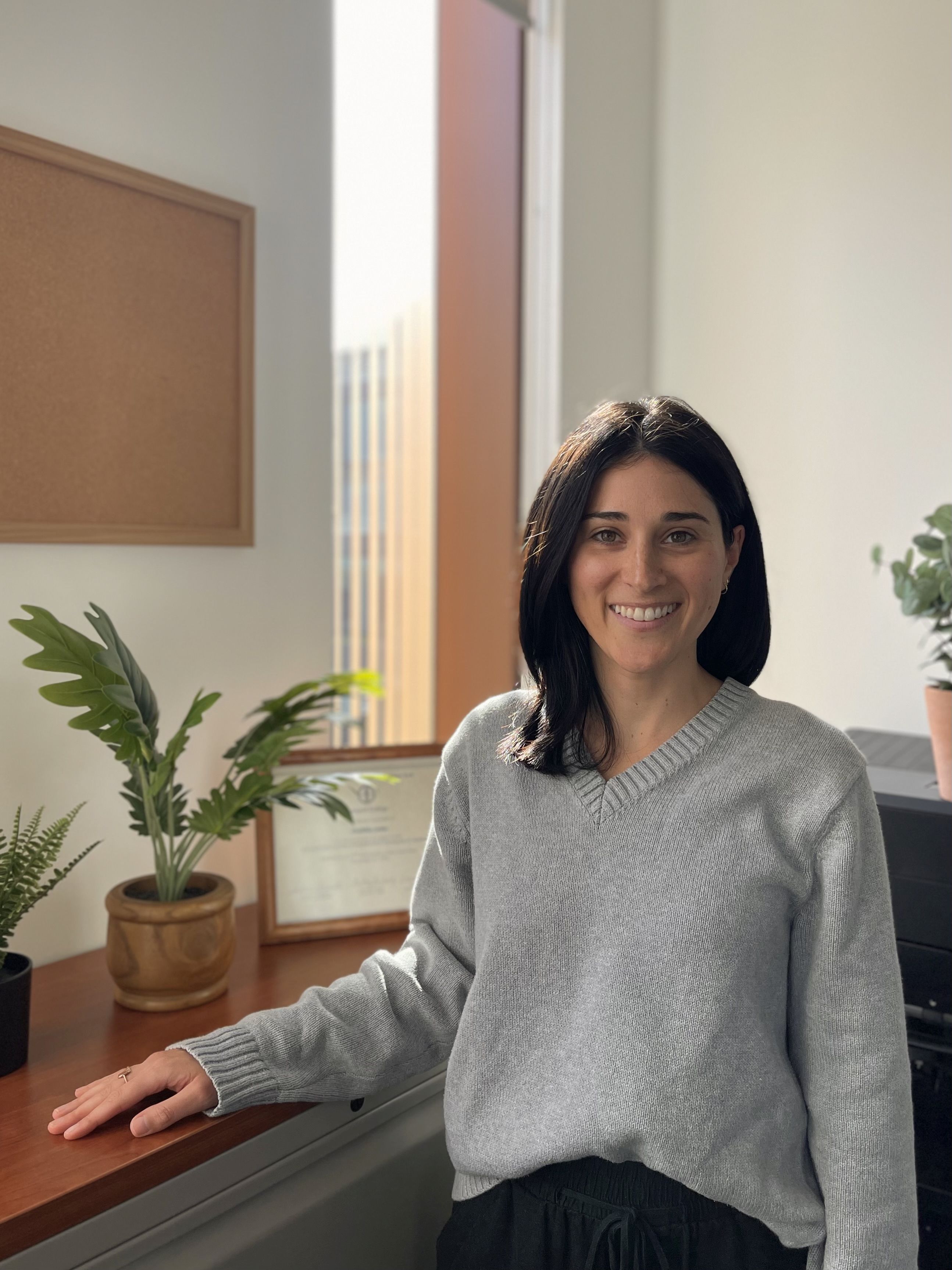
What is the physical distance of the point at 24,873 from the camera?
3.87 ft

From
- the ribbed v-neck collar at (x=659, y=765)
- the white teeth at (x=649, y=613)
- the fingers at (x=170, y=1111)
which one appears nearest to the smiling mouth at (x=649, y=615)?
the white teeth at (x=649, y=613)

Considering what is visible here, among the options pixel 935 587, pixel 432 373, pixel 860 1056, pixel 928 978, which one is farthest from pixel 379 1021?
pixel 432 373

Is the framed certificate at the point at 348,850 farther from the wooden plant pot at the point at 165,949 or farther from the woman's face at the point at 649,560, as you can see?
the woman's face at the point at 649,560

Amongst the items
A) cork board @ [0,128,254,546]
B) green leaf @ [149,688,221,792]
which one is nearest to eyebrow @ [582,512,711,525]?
green leaf @ [149,688,221,792]

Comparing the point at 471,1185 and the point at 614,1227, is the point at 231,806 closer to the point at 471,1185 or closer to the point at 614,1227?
the point at 471,1185

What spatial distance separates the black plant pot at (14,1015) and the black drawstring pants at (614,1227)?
519 mm

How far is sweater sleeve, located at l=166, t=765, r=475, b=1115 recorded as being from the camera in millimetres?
1087

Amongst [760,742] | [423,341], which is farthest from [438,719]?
[760,742]

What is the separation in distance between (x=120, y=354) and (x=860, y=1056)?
1.24 metres

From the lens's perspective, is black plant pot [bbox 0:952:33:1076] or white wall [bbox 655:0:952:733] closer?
black plant pot [bbox 0:952:33:1076]

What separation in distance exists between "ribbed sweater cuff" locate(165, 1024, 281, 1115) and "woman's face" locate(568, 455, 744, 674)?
54 centimetres

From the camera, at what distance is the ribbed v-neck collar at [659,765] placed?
1074 mm

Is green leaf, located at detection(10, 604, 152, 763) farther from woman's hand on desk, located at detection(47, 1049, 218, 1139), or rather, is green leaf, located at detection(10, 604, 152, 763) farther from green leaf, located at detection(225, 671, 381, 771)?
woman's hand on desk, located at detection(47, 1049, 218, 1139)

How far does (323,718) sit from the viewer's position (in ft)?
5.20
